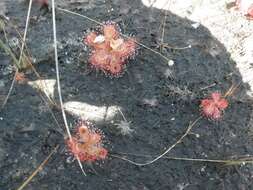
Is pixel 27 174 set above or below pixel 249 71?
below

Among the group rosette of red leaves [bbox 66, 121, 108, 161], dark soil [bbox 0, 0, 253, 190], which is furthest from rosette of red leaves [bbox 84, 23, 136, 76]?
rosette of red leaves [bbox 66, 121, 108, 161]

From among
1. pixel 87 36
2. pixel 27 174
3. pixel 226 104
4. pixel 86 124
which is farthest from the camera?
pixel 87 36

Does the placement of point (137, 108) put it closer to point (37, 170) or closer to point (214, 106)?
point (214, 106)

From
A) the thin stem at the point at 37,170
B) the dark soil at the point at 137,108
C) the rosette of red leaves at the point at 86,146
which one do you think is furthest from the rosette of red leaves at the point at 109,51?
the thin stem at the point at 37,170

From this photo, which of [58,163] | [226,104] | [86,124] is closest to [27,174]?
[58,163]

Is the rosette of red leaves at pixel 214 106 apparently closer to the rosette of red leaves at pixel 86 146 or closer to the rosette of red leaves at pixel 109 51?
the rosette of red leaves at pixel 109 51

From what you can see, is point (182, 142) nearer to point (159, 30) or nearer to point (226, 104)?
point (226, 104)

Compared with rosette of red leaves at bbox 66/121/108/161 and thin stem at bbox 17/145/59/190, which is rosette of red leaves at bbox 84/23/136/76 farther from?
thin stem at bbox 17/145/59/190
